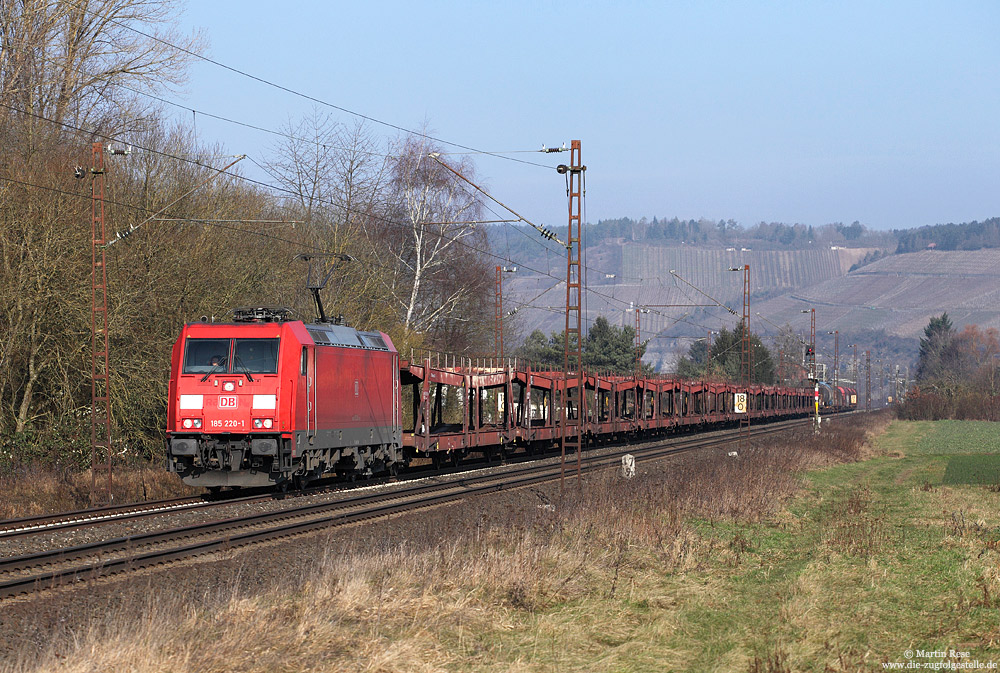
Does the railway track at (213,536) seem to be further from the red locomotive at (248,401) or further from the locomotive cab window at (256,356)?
the locomotive cab window at (256,356)

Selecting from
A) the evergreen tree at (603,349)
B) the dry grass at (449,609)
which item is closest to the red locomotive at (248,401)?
the dry grass at (449,609)

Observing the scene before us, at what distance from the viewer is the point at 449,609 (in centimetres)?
1162

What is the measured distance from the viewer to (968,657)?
10.3 meters

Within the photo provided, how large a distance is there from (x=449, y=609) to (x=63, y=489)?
15.3 metres

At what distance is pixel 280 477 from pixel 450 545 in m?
8.46

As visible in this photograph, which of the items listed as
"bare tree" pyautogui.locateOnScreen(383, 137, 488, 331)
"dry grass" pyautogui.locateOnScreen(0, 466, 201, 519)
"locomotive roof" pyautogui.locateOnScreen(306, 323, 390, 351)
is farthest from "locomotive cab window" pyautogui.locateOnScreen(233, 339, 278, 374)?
"bare tree" pyautogui.locateOnScreen(383, 137, 488, 331)

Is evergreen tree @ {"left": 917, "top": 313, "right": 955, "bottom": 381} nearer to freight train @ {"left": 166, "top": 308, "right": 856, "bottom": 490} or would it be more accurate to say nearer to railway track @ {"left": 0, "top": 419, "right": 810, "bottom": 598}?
freight train @ {"left": 166, "top": 308, "right": 856, "bottom": 490}

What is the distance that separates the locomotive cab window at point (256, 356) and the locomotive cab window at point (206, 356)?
0.25 m

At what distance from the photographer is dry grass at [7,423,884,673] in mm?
9430

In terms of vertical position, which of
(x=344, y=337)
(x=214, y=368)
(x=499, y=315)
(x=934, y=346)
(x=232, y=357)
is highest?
(x=934, y=346)

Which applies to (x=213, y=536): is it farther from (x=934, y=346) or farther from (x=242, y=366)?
(x=934, y=346)

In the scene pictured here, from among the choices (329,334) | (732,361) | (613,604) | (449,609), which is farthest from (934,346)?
A: (449,609)

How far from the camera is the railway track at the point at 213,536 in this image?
1391 cm

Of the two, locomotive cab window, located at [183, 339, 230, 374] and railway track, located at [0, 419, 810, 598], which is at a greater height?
locomotive cab window, located at [183, 339, 230, 374]
